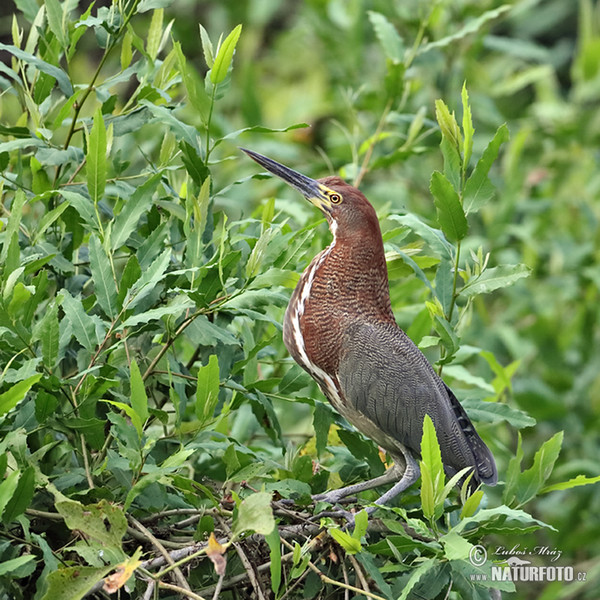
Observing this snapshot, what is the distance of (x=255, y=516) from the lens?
63.8 inches

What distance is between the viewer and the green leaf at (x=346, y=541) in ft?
5.73

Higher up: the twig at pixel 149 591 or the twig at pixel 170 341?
the twig at pixel 170 341

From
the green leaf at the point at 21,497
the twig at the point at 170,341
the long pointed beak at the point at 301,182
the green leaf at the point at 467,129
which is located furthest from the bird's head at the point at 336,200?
the green leaf at the point at 21,497

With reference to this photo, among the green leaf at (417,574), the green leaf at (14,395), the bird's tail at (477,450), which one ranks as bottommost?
the bird's tail at (477,450)

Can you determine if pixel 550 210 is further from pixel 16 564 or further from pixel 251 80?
pixel 16 564

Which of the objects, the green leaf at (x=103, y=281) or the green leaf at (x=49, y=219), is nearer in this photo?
the green leaf at (x=103, y=281)

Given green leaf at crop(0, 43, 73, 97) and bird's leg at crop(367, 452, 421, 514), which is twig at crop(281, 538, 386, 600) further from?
green leaf at crop(0, 43, 73, 97)

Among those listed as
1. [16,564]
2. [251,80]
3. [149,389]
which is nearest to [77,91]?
[149,389]

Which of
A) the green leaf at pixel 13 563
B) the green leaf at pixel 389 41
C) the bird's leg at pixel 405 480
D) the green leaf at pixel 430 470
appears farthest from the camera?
the green leaf at pixel 389 41

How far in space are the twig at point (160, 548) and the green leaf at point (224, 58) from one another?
3.02 ft

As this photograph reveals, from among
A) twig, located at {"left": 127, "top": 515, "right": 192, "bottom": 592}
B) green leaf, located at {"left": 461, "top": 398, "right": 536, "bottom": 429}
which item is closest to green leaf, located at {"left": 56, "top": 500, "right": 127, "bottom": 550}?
twig, located at {"left": 127, "top": 515, "right": 192, "bottom": 592}

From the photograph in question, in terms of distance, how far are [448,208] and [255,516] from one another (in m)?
0.81

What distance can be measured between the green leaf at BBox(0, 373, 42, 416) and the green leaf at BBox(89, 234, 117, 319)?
26 cm

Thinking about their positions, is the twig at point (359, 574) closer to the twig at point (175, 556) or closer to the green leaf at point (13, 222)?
the twig at point (175, 556)
